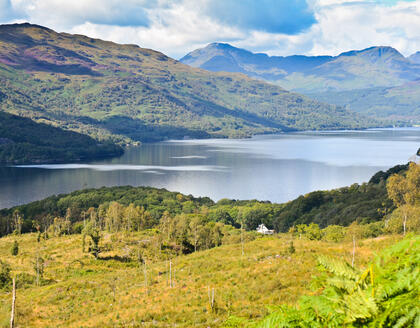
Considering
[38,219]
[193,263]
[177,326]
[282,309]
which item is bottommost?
[38,219]

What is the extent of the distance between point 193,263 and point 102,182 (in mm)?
110753

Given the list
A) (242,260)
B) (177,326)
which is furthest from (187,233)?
(177,326)

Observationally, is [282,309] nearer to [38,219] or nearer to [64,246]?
[64,246]

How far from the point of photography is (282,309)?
397 centimetres

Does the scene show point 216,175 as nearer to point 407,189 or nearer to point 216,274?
point 407,189

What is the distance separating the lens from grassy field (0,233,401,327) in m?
20.4

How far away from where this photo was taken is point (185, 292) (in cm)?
2539

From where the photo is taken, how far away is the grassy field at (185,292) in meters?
20.4

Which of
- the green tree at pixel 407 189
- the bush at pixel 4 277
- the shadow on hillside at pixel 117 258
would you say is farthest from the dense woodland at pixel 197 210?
the bush at pixel 4 277

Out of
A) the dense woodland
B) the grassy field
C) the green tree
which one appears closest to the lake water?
the dense woodland

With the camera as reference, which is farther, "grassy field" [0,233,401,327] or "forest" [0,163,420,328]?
"grassy field" [0,233,401,327]

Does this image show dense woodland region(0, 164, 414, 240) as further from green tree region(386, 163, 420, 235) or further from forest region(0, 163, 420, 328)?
green tree region(386, 163, 420, 235)

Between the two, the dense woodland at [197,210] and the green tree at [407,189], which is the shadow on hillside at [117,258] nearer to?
the dense woodland at [197,210]

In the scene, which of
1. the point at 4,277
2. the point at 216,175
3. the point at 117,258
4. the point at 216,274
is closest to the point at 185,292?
the point at 216,274
